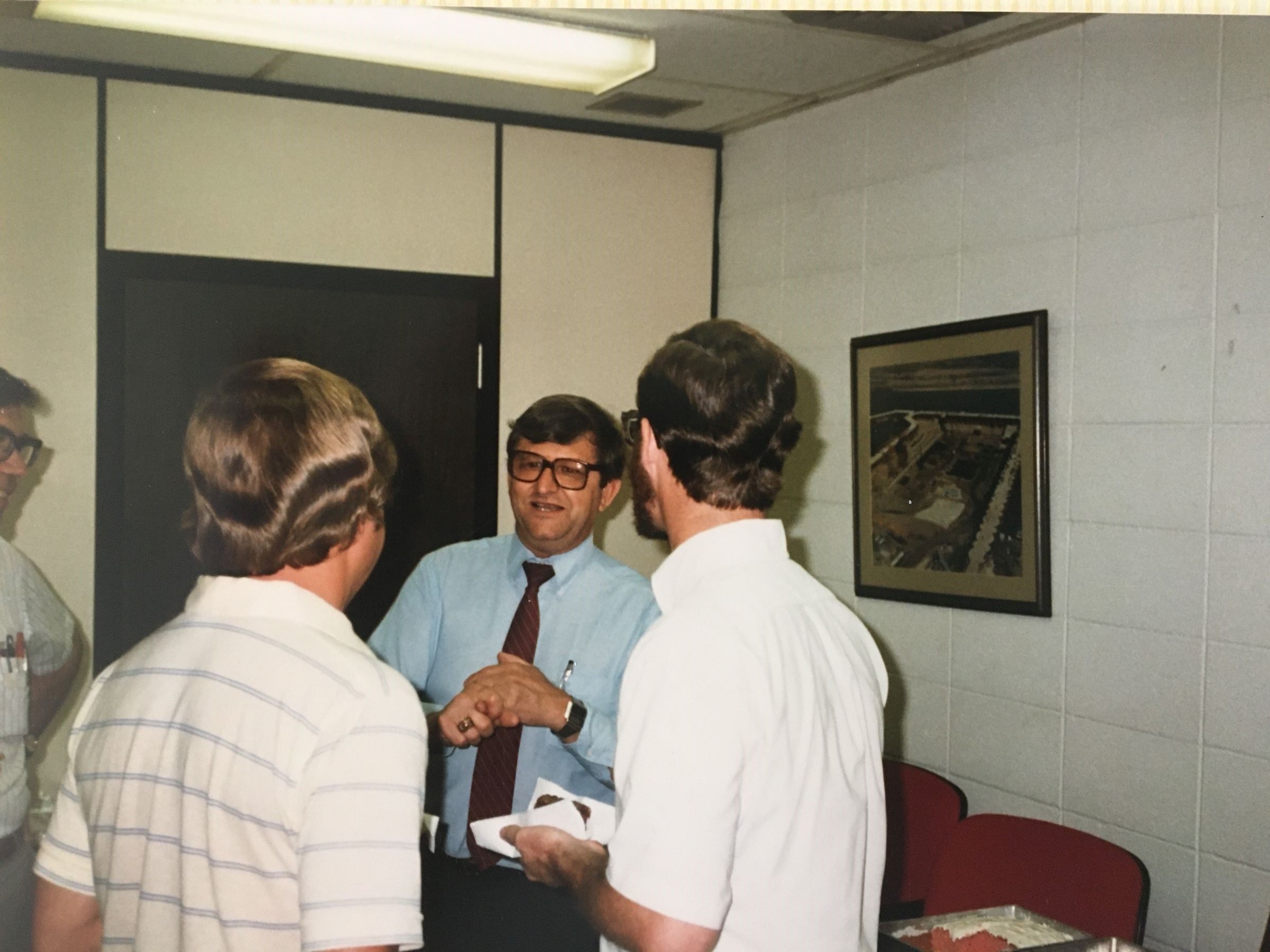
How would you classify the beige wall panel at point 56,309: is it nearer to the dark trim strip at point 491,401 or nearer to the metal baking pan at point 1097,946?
the dark trim strip at point 491,401

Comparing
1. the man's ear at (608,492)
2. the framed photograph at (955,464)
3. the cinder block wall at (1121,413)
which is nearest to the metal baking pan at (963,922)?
the cinder block wall at (1121,413)

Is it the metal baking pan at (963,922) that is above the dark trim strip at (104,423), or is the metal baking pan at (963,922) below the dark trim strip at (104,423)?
below

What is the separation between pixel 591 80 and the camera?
129 inches

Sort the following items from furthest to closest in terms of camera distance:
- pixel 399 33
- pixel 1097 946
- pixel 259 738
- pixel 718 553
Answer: pixel 399 33, pixel 1097 946, pixel 718 553, pixel 259 738

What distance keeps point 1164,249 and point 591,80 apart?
5.46 ft

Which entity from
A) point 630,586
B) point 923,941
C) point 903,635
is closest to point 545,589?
point 630,586

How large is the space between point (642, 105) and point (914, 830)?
2.33 meters

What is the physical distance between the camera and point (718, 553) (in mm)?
1328

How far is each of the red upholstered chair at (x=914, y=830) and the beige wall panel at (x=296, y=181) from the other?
2.08 m

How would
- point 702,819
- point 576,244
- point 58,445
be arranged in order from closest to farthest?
point 702,819 < point 58,445 < point 576,244

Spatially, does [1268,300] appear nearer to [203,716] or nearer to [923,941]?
[923,941]

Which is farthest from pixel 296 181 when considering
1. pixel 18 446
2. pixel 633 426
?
pixel 633 426

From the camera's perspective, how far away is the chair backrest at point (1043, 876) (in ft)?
7.55

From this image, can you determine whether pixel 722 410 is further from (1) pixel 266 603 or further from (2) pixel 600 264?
(2) pixel 600 264
